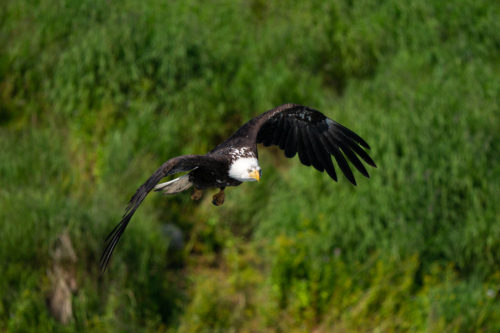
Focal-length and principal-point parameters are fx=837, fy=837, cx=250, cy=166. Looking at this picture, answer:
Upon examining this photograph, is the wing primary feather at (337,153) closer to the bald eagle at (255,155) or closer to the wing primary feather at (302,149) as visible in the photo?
the bald eagle at (255,155)

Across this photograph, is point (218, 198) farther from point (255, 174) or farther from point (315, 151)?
point (315, 151)

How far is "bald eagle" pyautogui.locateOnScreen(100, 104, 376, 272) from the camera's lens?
536 cm

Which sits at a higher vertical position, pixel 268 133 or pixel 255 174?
pixel 268 133

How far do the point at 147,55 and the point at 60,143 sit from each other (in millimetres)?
1651

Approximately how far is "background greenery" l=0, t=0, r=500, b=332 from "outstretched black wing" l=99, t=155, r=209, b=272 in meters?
3.91

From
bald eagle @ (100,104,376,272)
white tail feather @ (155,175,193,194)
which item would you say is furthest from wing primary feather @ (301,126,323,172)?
white tail feather @ (155,175,193,194)

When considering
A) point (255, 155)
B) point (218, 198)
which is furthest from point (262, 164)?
point (255, 155)

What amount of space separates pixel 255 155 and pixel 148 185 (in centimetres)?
111

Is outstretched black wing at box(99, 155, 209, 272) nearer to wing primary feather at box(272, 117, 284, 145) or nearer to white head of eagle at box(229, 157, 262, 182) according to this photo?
white head of eagle at box(229, 157, 262, 182)

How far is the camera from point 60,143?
1084cm

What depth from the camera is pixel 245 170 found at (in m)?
5.79

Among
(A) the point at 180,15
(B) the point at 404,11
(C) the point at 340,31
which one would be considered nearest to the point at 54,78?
(A) the point at 180,15

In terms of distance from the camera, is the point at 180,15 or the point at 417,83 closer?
the point at 417,83

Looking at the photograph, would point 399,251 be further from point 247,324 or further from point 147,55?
point 147,55
